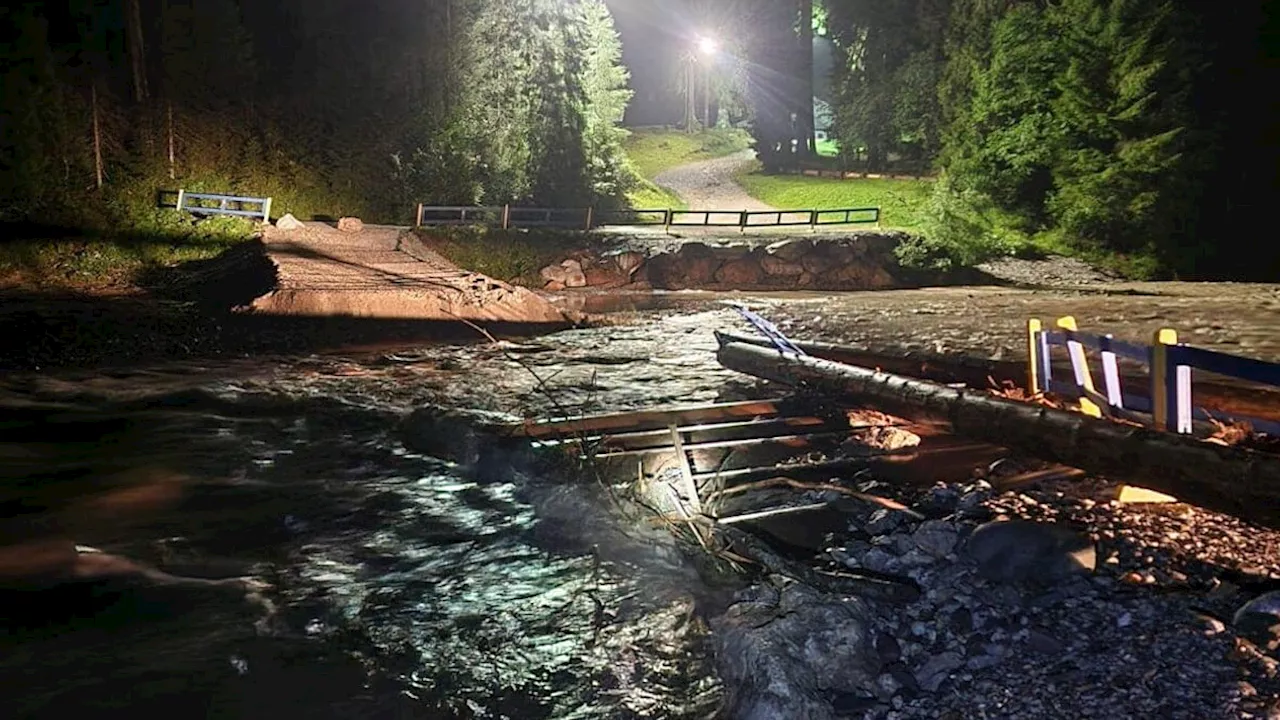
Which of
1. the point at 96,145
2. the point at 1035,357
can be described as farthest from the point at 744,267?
the point at 96,145

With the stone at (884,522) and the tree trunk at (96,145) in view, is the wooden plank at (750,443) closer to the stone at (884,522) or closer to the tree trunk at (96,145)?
the stone at (884,522)

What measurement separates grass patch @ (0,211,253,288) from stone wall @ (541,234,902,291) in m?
10.3

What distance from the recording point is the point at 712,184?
4703cm

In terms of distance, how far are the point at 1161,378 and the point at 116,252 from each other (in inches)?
1018

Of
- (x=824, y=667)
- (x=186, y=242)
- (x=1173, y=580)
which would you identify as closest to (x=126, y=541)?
(x=824, y=667)

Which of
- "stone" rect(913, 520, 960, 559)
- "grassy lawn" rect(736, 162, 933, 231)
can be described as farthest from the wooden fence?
"grassy lawn" rect(736, 162, 933, 231)

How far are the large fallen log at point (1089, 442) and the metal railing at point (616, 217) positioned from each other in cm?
1923

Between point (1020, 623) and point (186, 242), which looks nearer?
point (1020, 623)

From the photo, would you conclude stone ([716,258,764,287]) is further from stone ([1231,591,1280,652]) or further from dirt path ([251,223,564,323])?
stone ([1231,591,1280,652])

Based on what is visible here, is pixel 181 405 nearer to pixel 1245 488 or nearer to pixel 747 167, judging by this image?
pixel 1245 488

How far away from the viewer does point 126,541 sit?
731 centimetres

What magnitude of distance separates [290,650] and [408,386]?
337 inches

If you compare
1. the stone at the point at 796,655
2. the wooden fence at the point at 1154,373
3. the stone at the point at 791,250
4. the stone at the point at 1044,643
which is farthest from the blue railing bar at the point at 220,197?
the stone at the point at 1044,643

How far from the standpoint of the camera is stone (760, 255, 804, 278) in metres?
28.5
